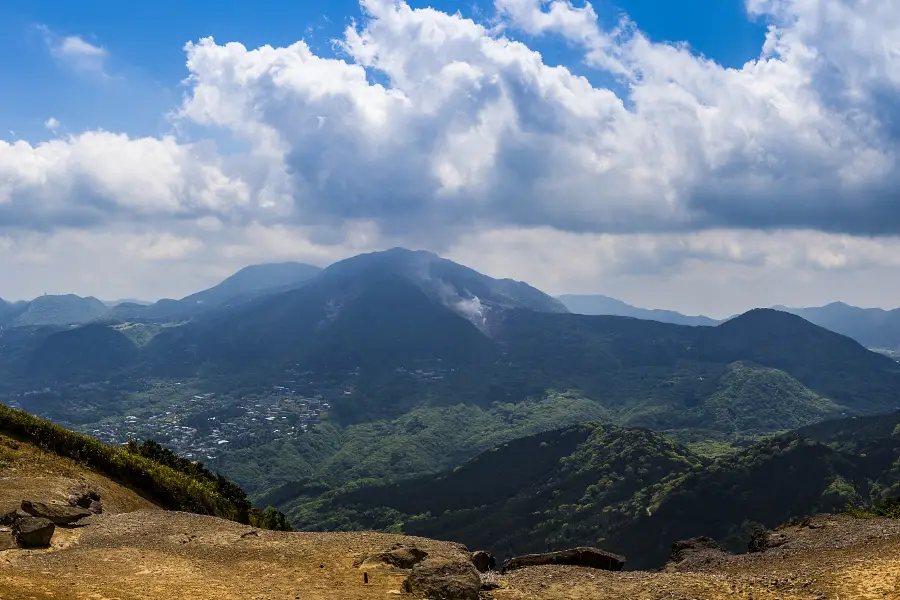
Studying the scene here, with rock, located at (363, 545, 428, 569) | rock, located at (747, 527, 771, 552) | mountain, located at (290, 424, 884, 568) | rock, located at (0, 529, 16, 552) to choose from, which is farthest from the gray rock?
mountain, located at (290, 424, 884, 568)

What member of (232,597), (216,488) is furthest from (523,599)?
(216,488)

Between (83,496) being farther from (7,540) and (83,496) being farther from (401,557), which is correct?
(401,557)

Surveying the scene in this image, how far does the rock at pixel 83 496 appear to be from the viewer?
120ft

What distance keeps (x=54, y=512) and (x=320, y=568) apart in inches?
581

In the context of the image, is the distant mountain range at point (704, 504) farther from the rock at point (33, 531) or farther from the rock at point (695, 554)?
the rock at point (33, 531)

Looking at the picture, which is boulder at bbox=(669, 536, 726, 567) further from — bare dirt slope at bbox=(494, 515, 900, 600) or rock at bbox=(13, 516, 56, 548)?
rock at bbox=(13, 516, 56, 548)

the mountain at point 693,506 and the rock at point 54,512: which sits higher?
the rock at point 54,512

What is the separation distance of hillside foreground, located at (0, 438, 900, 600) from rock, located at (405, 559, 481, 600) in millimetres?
635

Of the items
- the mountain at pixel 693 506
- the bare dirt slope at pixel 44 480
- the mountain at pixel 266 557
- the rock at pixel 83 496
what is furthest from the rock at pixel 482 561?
the mountain at pixel 693 506

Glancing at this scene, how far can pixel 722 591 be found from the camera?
2438 centimetres

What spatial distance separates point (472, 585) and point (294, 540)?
39.2ft

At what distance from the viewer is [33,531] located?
27188 millimetres

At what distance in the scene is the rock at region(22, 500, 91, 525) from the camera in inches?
1192

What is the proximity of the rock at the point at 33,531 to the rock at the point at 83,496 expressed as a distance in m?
8.36
